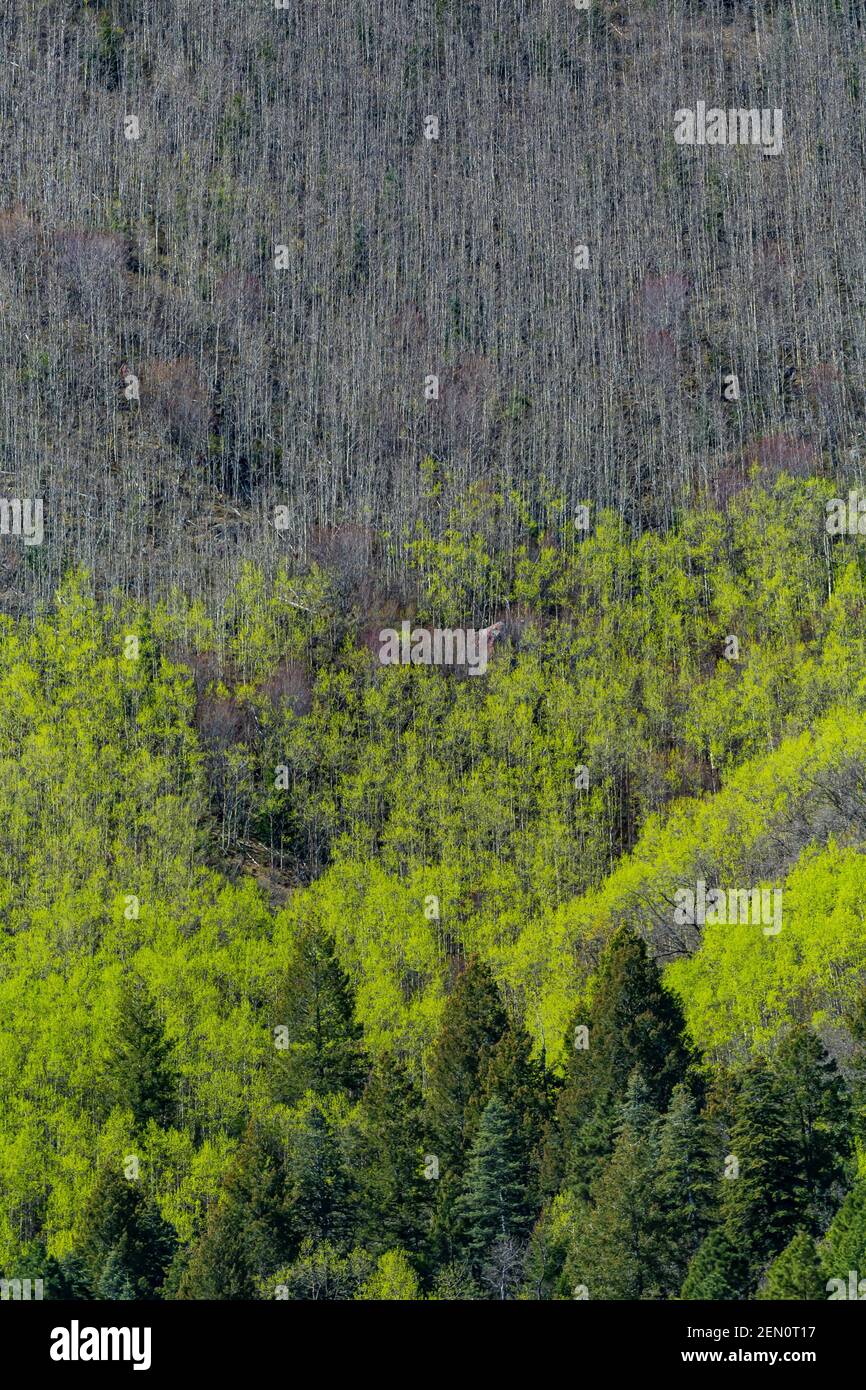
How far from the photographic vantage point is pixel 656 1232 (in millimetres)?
42875

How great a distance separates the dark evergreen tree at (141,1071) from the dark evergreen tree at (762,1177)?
14.5 m

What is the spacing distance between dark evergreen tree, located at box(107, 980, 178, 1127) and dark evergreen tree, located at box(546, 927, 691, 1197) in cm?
972

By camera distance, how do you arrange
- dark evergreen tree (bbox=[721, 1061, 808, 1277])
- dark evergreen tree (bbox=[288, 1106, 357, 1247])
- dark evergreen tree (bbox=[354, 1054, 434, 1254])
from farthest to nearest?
dark evergreen tree (bbox=[288, 1106, 357, 1247]) → dark evergreen tree (bbox=[354, 1054, 434, 1254]) → dark evergreen tree (bbox=[721, 1061, 808, 1277])

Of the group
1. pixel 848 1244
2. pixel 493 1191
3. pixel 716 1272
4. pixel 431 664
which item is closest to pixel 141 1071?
pixel 493 1191

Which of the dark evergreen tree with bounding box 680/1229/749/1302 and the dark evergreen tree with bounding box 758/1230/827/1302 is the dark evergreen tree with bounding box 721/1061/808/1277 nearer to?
the dark evergreen tree with bounding box 680/1229/749/1302

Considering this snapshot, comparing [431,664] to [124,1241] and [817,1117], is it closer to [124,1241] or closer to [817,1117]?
[817,1117]

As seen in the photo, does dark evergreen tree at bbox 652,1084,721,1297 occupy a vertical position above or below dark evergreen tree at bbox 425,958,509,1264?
below

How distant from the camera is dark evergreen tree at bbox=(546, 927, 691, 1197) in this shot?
47.7 m

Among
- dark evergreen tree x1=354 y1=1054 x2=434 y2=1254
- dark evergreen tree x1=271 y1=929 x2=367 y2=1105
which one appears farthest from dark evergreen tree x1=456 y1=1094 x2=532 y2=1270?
dark evergreen tree x1=271 y1=929 x2=367 y2=1105

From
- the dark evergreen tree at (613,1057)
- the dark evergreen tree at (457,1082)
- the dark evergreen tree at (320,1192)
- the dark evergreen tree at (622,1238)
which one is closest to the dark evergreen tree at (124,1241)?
the dark evergreen tree at (320,1192)

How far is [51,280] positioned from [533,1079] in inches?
2033

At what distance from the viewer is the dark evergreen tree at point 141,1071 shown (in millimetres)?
53094

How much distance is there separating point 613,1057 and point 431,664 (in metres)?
27.7

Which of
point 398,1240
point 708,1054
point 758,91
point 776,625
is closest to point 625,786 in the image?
point 776,625
